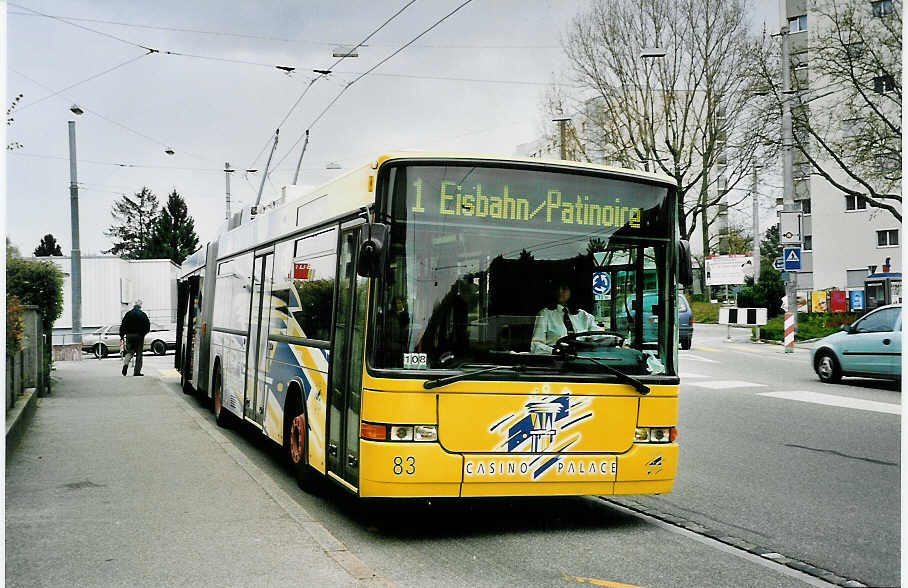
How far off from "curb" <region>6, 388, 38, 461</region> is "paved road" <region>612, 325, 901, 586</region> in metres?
6.67

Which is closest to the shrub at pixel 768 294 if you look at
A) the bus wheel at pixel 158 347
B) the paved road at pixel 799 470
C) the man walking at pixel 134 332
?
the paved road at pixel 799 470

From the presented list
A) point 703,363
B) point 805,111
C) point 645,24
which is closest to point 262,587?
point 703,363

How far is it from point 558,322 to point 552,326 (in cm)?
6

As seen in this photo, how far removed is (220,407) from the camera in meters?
13.7

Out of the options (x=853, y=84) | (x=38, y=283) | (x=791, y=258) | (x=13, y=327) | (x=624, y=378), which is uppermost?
(x=853, y=84)

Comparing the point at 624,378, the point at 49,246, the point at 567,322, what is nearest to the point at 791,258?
the point at 624,378

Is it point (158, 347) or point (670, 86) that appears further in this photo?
point (670, 86)

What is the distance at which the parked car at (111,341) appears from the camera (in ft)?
123

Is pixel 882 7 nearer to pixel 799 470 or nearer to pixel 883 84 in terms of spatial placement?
pixel 883 84

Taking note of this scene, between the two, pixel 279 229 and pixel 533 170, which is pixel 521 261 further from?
pixel 279 229

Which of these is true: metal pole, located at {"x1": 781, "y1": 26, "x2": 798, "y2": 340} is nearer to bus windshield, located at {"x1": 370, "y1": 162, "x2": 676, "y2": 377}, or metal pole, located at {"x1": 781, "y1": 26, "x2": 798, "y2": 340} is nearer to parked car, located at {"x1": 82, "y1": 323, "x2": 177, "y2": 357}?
parked car, located at {"x1": 82, "y1": 323, "x2": 177, "y2": 357}

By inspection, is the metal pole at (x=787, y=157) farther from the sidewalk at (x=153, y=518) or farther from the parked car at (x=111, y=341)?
the parked car at (x=111, y=341)

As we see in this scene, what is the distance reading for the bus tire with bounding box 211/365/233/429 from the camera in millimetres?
13531

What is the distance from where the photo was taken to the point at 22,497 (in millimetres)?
8289
